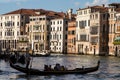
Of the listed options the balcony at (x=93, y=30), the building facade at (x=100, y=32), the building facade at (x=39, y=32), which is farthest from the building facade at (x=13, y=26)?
the building facade at (x=100, y=32)

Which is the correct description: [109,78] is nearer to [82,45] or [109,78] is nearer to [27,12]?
[82,45]

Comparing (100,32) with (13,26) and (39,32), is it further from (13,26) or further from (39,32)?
(13,26)

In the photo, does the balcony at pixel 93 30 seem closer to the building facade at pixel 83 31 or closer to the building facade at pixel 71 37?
the building facade at pixel 83 31

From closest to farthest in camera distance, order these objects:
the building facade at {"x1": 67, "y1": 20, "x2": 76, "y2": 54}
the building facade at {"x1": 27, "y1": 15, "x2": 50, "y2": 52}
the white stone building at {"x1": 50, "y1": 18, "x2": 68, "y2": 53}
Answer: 1. the building facade at {"x1": 67, "y1": 20, "x2": 76, "y2": 54}
2. the white stone building at {"x1": 50, "y1": 18, "x2": 68, "y2": 53}
3. the building facade at {"x1": 27, "y1": 15, "x2": 50, "y2": 52}

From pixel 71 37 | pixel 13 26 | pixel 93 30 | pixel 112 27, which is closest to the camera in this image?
pixel 112 27

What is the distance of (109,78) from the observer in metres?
23.2

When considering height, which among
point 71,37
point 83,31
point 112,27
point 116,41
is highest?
point 112,27

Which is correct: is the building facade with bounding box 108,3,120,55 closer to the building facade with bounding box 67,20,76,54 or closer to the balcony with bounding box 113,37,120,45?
the balcony with bounding box 113,37,120,45

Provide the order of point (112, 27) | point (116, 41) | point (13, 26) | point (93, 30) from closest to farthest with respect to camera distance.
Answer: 1. point (116, 41)
2. point (112, 27)
3. point (93, 30)
4. point (13, 26)

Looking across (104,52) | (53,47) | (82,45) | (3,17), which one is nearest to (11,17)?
(3,17)

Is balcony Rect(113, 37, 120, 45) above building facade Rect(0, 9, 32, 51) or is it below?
below

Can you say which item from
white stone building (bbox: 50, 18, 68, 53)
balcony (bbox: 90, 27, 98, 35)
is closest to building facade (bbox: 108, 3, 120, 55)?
balcony (bbox: 90, 27, 98, 35)

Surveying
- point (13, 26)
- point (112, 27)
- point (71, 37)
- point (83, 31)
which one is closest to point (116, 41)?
point (112, 27)

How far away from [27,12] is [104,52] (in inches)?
928
